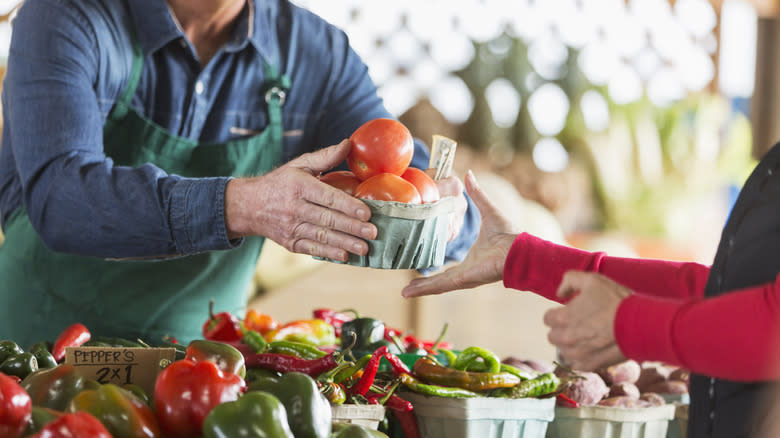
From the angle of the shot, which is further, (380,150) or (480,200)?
(480,200)

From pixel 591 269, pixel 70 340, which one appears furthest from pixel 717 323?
pixel 70 340

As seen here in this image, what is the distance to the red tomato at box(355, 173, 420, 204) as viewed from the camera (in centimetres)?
139

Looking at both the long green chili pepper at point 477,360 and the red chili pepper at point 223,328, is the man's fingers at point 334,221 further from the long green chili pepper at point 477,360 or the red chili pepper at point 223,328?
the red chili pepper at point 223,328

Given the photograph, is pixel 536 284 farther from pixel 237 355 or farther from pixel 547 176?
pixel 547 176

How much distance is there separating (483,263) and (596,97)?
2.97 meters

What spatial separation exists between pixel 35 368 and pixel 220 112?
84 centimetres

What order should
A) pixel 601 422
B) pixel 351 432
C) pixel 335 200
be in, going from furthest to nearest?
pixel 601 422 < pixel 335 200 < pixel 351 432

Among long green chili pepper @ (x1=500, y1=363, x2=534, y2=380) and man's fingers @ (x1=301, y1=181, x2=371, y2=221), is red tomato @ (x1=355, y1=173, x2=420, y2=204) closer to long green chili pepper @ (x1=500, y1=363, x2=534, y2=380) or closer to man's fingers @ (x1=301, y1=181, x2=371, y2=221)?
man's fingers @ (x1=301, y1=181, x2=371, y2=221)

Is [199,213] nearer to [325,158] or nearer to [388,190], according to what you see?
[325,158]

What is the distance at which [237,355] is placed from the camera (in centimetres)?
135

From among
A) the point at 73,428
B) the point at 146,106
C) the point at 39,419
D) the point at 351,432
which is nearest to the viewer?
the point at 73,428

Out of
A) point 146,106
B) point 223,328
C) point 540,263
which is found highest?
point 146,106

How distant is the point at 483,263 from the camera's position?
1.56 metres

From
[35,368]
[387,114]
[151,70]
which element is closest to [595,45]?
[387,114]
